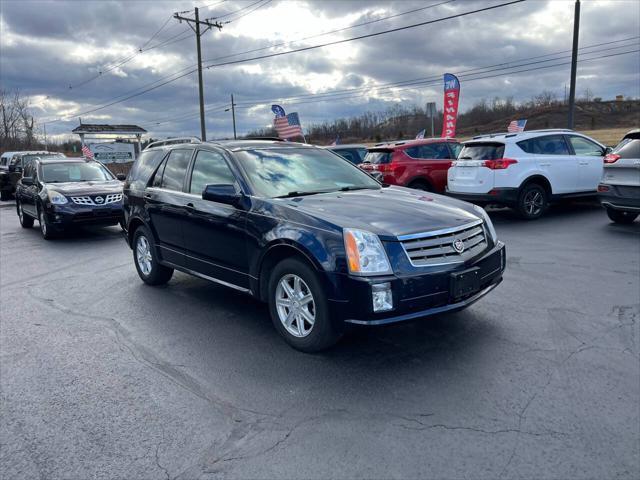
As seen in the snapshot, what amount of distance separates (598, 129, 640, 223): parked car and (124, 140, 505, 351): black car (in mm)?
5305

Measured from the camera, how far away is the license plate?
396cm

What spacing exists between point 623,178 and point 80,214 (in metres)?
10.2

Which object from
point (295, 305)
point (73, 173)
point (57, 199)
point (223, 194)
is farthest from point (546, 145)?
point (73, 173)

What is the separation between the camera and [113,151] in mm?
38875

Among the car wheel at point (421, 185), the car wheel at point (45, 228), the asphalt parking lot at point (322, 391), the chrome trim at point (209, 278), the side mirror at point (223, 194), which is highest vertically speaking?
the side mirror at point (223, 194)

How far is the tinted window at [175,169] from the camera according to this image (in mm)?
5930

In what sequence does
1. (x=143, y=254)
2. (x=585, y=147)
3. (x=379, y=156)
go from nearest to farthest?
(x=143, y=254) < (x=585, y=147) < (x=379, y=156)

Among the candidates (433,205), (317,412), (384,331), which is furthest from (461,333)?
(317,412)

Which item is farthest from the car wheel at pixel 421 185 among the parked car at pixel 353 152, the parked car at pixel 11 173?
the parked car at pixel 11 173

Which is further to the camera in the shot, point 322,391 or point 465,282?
point 465,282

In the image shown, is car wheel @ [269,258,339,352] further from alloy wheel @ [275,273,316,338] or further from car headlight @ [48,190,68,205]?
car headlight @ [48,190,68,205]

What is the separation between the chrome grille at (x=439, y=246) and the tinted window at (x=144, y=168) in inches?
153

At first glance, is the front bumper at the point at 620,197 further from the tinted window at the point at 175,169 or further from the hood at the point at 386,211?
the tinted window at the point at 175,169

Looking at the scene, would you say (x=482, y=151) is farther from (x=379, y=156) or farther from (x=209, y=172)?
(x=209, y=172)
